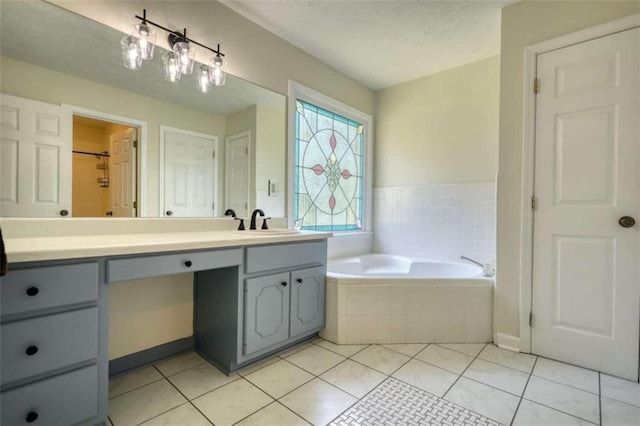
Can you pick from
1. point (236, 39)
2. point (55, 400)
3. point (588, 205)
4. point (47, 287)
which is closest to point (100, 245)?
point (47, 287)

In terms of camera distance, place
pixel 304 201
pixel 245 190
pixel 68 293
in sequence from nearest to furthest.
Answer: pixel 68 293, pixel 245 190, pixel 304 201

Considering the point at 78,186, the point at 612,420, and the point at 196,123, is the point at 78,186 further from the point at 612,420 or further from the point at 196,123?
the point at 612,420

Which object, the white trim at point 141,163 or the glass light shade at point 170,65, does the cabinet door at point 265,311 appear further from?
the glass light shade at point 170,65

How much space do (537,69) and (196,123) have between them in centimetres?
233

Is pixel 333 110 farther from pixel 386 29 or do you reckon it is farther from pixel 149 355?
pixel 149 355

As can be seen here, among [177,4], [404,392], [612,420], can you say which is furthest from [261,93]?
[612,420]

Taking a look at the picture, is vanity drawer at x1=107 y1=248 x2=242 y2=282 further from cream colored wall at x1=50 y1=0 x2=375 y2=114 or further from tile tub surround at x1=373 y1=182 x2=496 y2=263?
tile tub surround at x1=373 y1=182 x2=496 y2=263

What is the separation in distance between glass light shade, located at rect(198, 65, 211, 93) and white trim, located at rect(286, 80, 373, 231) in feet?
2.32

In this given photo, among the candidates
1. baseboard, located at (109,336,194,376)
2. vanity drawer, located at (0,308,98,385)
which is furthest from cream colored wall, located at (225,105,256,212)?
vanity drawer, located at (0,308,98,385)

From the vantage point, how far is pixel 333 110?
3098 mm

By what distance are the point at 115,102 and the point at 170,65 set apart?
40cm

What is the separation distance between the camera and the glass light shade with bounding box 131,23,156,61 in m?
1.68

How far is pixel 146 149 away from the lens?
1.80 m

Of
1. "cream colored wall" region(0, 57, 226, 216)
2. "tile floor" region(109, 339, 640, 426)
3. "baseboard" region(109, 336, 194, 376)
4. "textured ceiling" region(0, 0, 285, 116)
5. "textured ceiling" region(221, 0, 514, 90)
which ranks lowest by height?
"tile floor" region(109, 339, 640, 426)
